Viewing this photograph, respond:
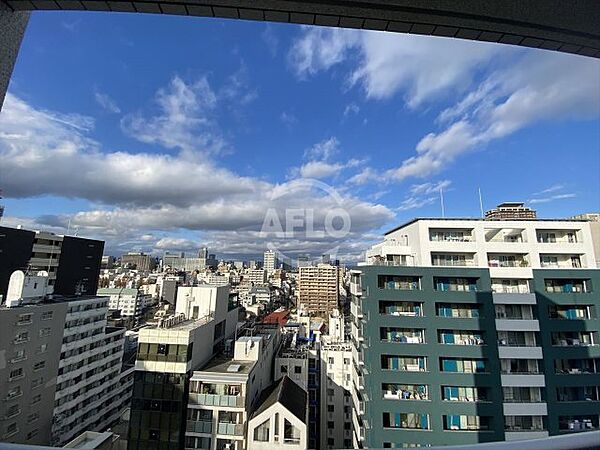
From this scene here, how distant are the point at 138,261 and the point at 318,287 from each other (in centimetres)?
5540

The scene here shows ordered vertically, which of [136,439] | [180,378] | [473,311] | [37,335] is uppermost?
[473,311]

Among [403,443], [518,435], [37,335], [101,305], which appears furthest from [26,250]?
[518,435]

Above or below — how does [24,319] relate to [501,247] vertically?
below

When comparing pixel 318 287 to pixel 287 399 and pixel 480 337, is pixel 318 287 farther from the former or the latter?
pixel 480 337

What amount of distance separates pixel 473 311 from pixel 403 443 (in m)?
4.94

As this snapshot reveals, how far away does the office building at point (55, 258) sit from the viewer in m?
16.2

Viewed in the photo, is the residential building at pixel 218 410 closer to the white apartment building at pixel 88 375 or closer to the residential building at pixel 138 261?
the white apartment building at pixel 88 375

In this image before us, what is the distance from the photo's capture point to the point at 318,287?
59938 mm

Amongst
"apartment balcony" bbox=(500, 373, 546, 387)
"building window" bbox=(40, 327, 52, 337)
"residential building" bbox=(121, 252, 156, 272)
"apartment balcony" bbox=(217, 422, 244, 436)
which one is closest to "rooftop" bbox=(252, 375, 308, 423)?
"apartment balcony" bbox=(217, 422, 244, 436)

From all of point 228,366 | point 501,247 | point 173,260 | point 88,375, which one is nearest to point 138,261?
point 173,260

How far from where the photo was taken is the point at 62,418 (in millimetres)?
13711

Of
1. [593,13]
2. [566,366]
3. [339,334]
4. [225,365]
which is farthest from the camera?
[339,334]

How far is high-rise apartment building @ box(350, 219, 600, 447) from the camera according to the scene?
9.60 m

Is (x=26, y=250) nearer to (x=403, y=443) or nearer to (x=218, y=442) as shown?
(x=218, y=442)
